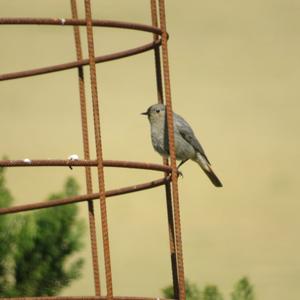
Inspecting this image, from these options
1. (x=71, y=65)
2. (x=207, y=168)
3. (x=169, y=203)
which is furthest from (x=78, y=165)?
(x=207, y=168)

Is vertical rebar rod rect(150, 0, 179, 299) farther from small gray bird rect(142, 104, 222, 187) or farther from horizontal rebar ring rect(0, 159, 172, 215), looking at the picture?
small gray bird rect(142, 104, 222, 187)

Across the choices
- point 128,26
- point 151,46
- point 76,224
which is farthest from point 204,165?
point 128,26

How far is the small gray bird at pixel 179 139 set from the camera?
27.3 ft

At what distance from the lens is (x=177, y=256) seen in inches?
226

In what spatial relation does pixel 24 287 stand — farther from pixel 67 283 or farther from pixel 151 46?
pixel 151 46

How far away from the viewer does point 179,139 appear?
9.16 meters

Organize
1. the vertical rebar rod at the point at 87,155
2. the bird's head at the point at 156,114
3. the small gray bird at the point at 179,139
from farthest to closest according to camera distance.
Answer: the bird's head at the point at 156,114 < the small gray bird at the point at 179,139 < the vertical rebar rod at the point at 87,155

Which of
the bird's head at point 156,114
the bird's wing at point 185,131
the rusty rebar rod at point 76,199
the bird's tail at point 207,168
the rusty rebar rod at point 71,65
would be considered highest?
the rusty rebar rod at point 71,65

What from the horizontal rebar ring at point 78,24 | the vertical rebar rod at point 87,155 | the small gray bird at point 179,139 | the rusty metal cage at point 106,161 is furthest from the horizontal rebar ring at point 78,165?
the small gray bird at point 179,139

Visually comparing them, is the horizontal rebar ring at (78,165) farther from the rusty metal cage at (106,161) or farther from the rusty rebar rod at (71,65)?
the rusty rebar rod at (71,65)

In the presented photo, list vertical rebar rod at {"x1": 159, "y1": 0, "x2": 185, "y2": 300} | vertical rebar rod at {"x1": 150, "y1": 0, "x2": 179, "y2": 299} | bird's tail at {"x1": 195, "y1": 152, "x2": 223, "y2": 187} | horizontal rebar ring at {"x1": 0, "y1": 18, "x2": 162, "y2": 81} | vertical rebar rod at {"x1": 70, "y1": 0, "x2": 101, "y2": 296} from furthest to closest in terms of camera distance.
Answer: bird's tail at {"x1": 195, "y1": 152, "x2": 223, "y2": 187}, vertical rebar rod at {"x1": 70, "y1": 0, "x2": 101, "y2": 296}, vertical rebar rod at {"x1": 150, "y1": 0, "x2": 179, "y2": 299}, vertical rebar rod at {"x1": 159, "y1": 0, "x2": 185, "y2": 300}, horizontal rebar ring at {"x1": 0, "y1": 18, "x2": 162, "y2": 81}

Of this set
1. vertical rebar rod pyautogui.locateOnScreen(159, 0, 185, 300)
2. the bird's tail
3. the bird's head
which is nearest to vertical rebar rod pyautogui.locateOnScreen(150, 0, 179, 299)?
vertical rebar rod pyautogui.locateOnScreen(159, 0, 185, 300)

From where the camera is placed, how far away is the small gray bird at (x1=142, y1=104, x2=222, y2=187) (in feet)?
27.3

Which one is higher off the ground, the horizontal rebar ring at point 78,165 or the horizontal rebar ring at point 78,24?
the horizontal rebar ring at point 78,24
